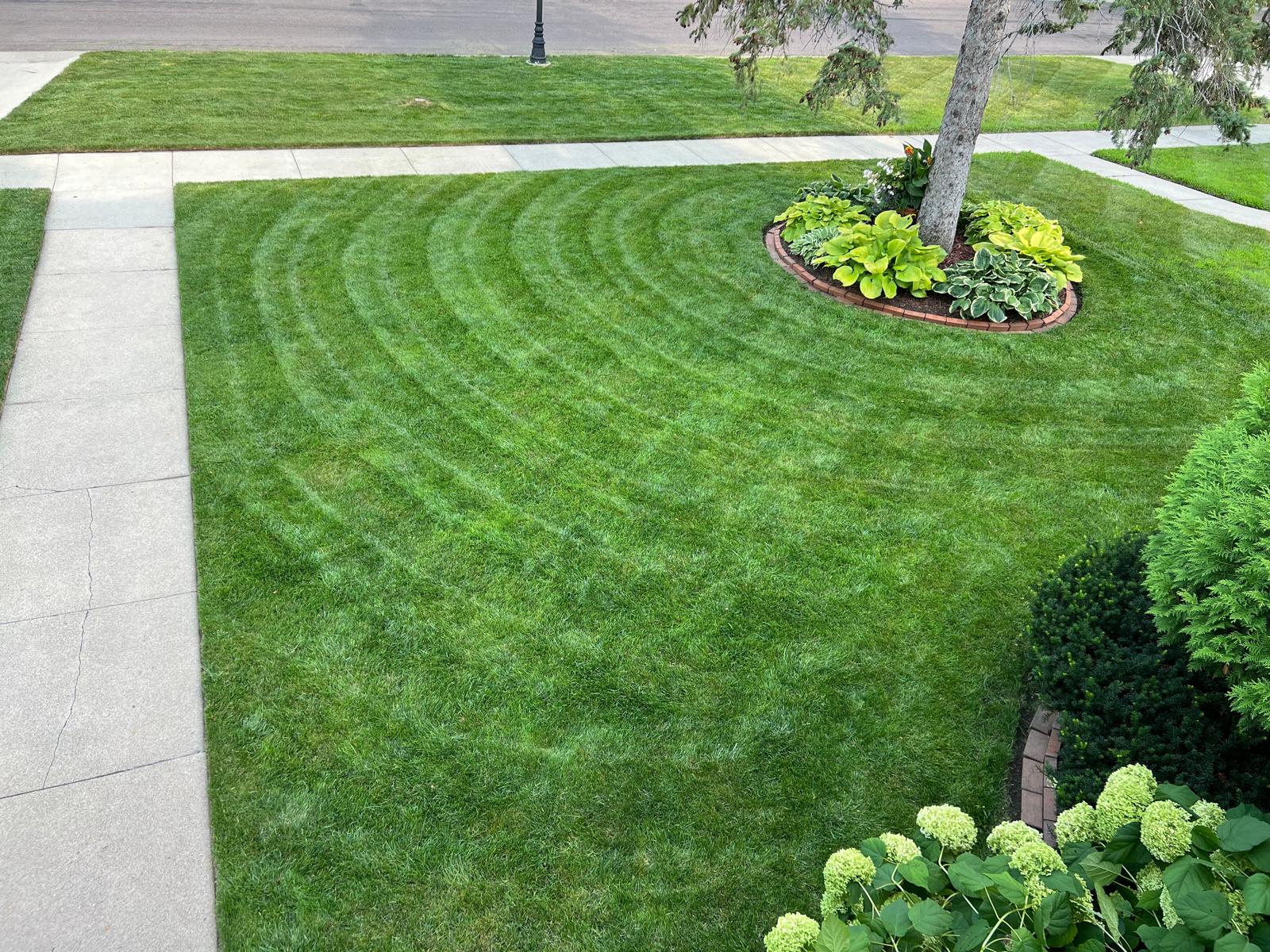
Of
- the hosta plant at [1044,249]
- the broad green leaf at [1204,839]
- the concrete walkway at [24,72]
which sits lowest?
the broad green leaf at [1204,839]

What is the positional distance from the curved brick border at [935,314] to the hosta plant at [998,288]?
68 millimetres

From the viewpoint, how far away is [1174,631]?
12.5ft

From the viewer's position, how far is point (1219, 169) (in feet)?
42.9

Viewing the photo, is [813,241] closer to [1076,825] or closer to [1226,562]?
[1226,562]

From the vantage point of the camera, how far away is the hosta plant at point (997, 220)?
9.21 m

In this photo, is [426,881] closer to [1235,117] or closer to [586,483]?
[586,483]

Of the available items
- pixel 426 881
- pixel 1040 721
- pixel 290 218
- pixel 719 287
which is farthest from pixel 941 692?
pixel 290 218

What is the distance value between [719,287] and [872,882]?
6255 millimetres

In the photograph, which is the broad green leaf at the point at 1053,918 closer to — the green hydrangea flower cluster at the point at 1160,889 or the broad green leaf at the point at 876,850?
the green hydrangea flower cluster at the point at 1160,889

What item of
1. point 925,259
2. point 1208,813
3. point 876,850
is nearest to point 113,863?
point 876,850

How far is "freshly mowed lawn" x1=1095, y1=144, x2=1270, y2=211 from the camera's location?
39.4 feet

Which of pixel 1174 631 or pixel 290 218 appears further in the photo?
pixel 290 218

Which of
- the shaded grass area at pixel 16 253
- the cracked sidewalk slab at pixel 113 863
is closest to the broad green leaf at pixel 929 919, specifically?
the cracked sidewalk slab at pixel 113 863

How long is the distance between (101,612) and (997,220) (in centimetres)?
853
